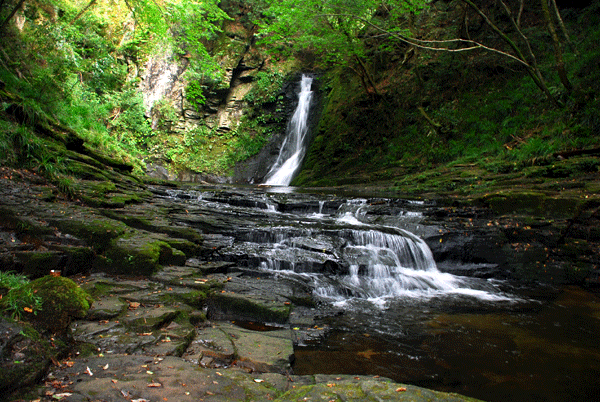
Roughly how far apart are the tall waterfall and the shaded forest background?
1273 mm

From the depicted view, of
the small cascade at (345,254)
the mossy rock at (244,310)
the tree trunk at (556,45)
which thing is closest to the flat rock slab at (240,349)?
the mossy rock at (244,310)

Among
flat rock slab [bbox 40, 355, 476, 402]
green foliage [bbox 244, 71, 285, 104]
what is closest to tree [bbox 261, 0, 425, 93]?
green foliage [bbox 244, 71, 285, 104]

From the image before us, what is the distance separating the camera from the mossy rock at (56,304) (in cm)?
240

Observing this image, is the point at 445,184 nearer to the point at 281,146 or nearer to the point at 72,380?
the point at 72,380

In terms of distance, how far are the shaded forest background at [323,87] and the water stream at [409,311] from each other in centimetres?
380

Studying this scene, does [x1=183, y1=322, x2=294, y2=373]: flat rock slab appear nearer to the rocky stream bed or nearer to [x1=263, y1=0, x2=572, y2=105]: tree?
the rocky stream bed

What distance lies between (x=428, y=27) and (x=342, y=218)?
13835 millimetres

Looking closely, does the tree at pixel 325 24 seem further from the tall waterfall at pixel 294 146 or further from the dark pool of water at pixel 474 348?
the dark pool of water at pixel 474 348

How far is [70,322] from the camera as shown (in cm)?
263

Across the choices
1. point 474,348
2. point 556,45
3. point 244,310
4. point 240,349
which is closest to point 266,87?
point 556,45

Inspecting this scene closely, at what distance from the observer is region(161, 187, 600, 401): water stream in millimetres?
3318

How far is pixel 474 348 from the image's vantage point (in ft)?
12.7

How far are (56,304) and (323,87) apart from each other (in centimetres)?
2270

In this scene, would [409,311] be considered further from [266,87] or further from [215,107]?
[215,107]
